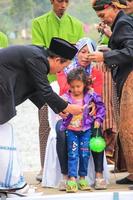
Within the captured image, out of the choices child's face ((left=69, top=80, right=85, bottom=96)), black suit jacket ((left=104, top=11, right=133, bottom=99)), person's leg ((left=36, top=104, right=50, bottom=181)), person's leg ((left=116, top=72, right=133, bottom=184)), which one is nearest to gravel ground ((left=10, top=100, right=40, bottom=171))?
person's leg ((left=36, top=104, right=50, bottom=181))

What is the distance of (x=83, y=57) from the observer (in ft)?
19.0

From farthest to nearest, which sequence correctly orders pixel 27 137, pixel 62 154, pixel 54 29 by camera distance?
pixel 27 137 < pixel 54 29 < pixel 62 154

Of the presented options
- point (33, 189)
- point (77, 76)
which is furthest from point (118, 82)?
point (33, 189)

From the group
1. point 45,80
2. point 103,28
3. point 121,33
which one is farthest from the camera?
point 103,28

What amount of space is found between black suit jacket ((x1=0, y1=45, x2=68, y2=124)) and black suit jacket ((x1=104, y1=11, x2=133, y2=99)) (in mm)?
569

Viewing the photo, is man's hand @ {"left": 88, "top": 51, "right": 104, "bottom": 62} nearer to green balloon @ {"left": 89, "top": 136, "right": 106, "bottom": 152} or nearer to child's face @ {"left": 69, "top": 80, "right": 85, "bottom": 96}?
child's face @ {"left": 69, "top": 80, "right": 85, "bottom": 96}

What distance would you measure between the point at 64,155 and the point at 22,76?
2.67 feet

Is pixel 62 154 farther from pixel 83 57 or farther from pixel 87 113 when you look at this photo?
pixel 83 57

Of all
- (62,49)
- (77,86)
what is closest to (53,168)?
(77,86)

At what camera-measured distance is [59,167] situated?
19.2 ft

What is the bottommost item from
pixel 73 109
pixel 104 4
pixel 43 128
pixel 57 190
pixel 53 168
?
pixel 57 190

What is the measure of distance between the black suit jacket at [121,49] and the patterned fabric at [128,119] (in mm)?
67

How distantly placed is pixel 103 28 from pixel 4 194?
1624mm

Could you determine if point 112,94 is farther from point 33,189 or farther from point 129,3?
point 33,189
